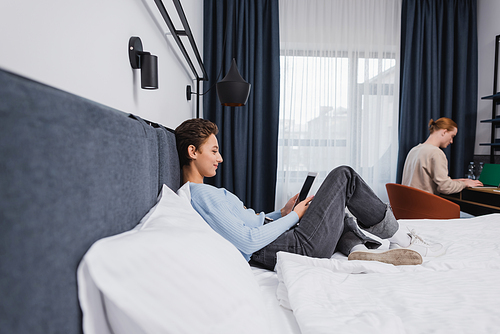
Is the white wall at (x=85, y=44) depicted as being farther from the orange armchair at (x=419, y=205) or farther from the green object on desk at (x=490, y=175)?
the green object on desk at (x=490, y=175)

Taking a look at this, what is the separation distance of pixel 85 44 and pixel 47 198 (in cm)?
52

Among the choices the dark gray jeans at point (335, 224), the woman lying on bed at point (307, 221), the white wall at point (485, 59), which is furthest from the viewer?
the white wall at point (485, 59)

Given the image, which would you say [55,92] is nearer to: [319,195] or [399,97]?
[319,195]

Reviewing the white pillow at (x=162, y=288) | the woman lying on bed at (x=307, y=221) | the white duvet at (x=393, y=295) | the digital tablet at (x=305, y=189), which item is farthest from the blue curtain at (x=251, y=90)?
the white pillow at (x=162, y=288)

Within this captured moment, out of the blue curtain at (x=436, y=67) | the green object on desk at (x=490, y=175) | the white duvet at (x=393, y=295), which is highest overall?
the blue curtain at (x=436, y=67)

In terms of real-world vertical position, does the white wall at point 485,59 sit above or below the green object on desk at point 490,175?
above

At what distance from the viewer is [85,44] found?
72 centimetres

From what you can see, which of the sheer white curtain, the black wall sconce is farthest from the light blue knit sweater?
the sheer white curtain

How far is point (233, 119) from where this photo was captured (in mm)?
3330

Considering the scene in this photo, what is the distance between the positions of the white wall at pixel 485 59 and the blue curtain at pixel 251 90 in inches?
90.1

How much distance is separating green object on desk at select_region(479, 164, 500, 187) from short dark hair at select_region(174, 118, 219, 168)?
3.06 m

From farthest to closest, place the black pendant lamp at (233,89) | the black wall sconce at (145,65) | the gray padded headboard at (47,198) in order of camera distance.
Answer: the black pendant lamp at (233,89)
the black wall sconce at (145,65)
the gray padded headboard at (47,198)

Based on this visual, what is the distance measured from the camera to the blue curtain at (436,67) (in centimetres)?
346

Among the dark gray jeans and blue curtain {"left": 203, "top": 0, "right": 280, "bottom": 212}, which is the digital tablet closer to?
the dark gray jeans
